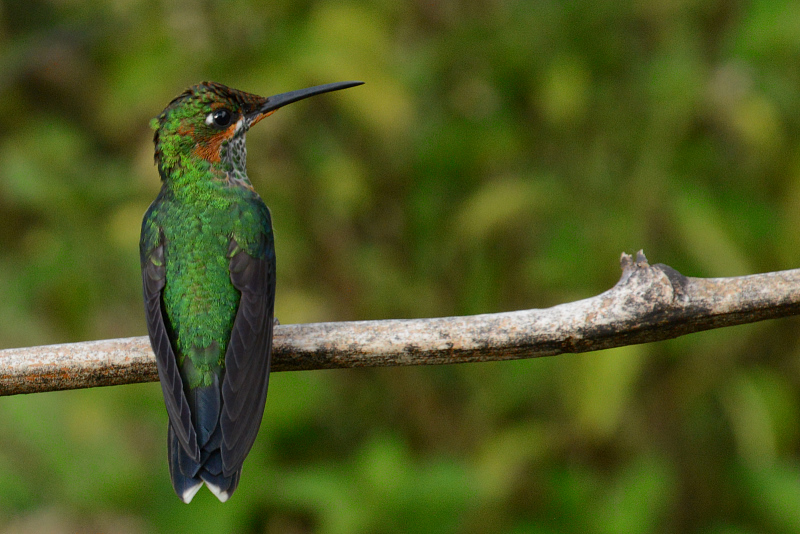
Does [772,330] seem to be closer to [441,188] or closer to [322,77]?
[441,188]

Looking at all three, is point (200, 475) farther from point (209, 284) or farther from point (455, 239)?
point (455, 239)

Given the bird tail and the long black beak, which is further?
the long black beak

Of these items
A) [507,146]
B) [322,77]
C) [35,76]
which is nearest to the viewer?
[322,77]

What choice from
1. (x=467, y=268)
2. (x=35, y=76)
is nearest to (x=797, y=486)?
(x=467, y=268)

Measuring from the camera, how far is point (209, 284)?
338cm

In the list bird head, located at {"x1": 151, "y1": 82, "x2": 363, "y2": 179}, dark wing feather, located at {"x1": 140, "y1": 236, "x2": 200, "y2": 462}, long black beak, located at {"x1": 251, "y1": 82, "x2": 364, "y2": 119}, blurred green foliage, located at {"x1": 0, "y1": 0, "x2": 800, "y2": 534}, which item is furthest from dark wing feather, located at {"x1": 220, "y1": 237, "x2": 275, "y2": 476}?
blurred green foliage, located at {"x1": 0, "y1": 0, "x2": 800, "y2": 534}

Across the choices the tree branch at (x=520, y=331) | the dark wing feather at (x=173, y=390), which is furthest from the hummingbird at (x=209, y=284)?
the tree branch at (x=520, y=331)

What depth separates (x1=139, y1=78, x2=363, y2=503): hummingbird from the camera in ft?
9.60

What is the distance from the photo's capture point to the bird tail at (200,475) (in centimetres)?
286

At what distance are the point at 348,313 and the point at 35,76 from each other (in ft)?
7.93

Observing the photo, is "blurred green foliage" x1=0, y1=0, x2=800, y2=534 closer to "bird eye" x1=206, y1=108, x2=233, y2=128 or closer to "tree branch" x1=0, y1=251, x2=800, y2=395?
"bird eye" x1=206, y1=108, x2=233, y2=128

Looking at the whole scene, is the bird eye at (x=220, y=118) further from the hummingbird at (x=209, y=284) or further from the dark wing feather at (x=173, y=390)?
the dark wing feather at (x=173, y=390)

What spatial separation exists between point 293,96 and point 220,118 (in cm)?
31

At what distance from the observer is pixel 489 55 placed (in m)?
5.06
